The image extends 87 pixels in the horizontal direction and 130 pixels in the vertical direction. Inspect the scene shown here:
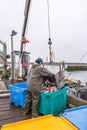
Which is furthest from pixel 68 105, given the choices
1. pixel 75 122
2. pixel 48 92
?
pixel 75 122

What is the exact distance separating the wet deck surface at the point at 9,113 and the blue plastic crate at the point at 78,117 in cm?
163

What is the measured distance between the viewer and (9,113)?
329 cm

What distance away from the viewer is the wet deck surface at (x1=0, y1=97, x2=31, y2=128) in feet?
9.74

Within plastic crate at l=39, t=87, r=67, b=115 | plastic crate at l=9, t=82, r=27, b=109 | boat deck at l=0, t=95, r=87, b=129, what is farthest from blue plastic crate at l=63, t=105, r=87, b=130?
plastic crate at l=9, t=82, r=27, b=109

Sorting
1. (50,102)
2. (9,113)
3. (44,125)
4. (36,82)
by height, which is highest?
(36,82)

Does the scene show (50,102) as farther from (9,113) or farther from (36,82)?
(9,113)

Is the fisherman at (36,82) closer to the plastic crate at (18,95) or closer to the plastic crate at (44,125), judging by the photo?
the plastic crate at (18,95)

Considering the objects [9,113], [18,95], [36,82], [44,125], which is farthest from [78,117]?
[18,95]

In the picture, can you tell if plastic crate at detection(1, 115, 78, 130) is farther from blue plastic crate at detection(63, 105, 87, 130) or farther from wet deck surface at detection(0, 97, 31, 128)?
wet deck surface at detection(0, 97, 31, 128)

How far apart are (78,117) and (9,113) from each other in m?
2.11

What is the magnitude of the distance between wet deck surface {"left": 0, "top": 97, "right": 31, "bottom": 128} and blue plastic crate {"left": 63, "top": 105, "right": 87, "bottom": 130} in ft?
5.36

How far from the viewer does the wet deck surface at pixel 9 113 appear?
2969 mm

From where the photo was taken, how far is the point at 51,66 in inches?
187

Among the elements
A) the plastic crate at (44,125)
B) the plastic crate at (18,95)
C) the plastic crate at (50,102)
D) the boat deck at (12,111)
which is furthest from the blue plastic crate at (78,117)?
the plastic crate at (18,95)
